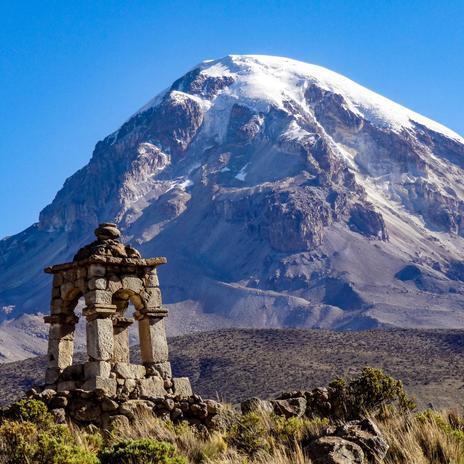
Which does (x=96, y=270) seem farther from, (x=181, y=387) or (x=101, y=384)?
(x=181, y=387)

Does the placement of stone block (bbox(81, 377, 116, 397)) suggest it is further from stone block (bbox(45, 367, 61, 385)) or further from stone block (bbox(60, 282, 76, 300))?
stone block (bbox(60, 282, 76, 300))

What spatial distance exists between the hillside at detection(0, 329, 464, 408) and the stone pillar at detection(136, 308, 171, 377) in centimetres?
4208

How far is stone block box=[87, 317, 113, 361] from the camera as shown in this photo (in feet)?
70.4

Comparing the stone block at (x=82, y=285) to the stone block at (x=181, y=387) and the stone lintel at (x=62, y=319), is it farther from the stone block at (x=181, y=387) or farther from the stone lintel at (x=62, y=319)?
the stone block at (x=181, y=387)

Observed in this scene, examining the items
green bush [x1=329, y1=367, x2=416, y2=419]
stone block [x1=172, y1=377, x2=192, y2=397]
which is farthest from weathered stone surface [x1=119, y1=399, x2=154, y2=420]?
stone block [x1=172, y1=377, x2=192, y2=397]

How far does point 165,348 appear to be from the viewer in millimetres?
23266

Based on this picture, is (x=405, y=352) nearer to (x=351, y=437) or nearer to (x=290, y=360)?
(x=290, y=360)

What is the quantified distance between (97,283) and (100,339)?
1267 millimetres

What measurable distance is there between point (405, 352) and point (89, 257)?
78.0 metres

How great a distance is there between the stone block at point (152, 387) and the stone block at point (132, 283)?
2162 millimetres

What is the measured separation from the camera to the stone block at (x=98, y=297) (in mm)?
21733

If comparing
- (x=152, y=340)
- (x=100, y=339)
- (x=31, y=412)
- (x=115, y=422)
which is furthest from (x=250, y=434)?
(x=152, y=340)

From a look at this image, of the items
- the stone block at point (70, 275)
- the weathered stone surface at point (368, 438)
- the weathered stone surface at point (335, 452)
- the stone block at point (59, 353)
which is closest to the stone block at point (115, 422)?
the weathered stone surface at point (368, 438)

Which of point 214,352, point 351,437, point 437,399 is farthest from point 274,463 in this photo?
point 214,352
